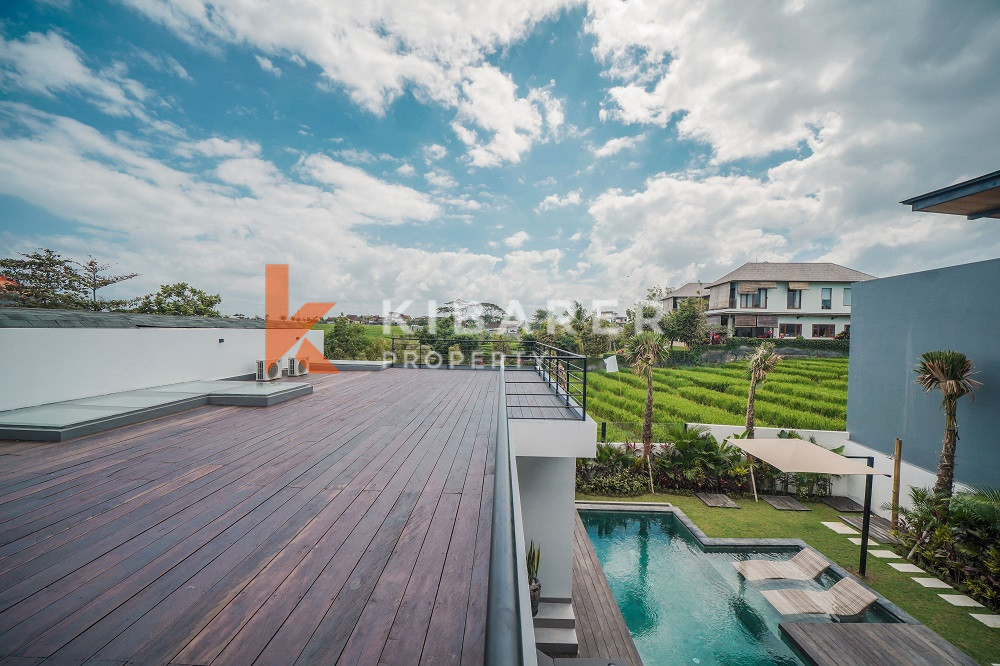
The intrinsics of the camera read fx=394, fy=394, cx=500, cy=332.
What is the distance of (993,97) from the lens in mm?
15664

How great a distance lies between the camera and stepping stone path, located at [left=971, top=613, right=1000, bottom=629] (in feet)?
21.1

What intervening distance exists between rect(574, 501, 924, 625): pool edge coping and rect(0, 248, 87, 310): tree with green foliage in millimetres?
22793

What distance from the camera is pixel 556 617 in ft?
18.5

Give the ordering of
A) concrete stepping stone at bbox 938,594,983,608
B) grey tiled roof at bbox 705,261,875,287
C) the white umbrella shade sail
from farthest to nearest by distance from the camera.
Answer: grey tiled roof at bbox 705,261,875,287 < the white umbrella shade sail < concrete stepping stone at bbox 938,594,983,608

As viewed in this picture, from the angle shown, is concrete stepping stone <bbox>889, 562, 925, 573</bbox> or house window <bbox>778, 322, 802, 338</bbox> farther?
house window <bbox>778, 322, 802, 338</bbox>

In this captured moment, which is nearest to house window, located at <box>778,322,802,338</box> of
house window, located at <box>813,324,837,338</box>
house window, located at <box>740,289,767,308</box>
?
house window, located at <box>813,324,837,338</box>

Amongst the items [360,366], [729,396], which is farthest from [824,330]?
[360,366]

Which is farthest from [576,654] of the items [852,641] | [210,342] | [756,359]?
[756,359]

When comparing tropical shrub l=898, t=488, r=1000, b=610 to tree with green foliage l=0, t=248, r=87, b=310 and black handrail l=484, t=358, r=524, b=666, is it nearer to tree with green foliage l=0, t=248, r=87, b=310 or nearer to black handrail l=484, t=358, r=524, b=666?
black handrail l=484, t=358, r=524, b=666

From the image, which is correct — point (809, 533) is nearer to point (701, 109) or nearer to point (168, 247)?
point (701, 109)

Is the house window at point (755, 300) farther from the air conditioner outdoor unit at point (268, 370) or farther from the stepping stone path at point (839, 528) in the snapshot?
the air conditioner outdoor unit at point (268, 370)

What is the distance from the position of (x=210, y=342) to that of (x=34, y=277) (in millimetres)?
17184

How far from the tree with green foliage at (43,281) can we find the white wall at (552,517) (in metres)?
21.6

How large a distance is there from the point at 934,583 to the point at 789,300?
31287 millimetres
